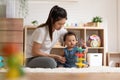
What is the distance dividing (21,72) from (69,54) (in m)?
1.62

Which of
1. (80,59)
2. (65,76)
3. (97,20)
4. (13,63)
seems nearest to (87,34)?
(97,20)

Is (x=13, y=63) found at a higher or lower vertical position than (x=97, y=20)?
lower

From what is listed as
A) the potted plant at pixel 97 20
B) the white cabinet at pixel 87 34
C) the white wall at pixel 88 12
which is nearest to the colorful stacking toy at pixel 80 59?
the white cabinet at pixel 87 34

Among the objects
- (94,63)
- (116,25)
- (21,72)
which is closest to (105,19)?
(116,25)

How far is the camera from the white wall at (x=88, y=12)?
3.68 metres

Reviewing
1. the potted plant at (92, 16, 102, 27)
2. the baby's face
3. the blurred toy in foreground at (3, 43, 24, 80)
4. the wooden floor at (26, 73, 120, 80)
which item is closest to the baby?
the baby's face

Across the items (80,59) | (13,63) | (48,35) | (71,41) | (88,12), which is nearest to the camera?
→ (13,63)

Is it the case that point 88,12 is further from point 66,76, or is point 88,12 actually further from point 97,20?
point 66,76

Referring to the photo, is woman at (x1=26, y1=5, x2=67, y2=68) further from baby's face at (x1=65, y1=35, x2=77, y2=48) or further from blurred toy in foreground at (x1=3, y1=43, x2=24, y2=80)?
blurred toy in foreground at (x1=3, y1=43, x2=24, y2=80)

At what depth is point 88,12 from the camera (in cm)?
378

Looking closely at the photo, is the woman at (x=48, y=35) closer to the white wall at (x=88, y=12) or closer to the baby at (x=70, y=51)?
the baby at (x=70, y=51)

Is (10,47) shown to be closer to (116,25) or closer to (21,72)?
(21,72)

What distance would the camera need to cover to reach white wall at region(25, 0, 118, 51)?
3.68 meters

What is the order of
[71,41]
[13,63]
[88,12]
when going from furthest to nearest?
[88,12], [71,41], [13,63]
